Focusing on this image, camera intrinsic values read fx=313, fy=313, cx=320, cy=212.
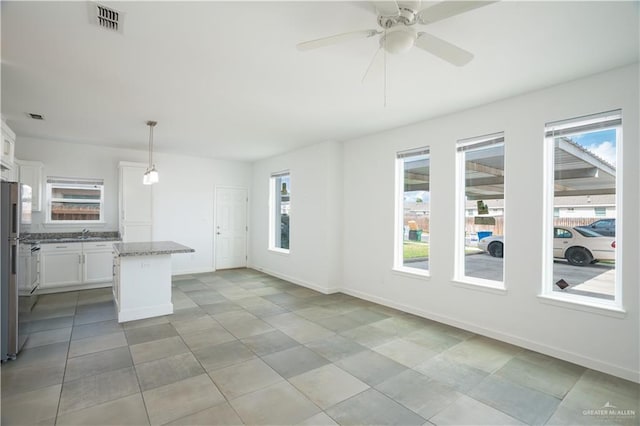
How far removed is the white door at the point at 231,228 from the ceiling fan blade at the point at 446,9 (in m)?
6.80

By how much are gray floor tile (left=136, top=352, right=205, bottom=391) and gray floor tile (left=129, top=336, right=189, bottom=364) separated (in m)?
0.10

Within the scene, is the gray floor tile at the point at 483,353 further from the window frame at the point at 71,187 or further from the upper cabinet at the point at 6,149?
the window frame at the point at 71,187

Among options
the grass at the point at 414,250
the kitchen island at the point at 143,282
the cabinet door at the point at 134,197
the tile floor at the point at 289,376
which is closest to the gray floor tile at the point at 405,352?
the tile floor at the point at 289,376

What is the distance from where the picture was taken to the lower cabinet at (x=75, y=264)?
534cm

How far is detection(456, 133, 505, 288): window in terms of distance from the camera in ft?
12.5

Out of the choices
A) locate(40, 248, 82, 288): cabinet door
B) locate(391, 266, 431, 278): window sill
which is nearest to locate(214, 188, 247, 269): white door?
locate(40, 248, 82, 288): cabinet door

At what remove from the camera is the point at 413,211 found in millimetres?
4785

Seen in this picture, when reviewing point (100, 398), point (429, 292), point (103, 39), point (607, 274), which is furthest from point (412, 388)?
point (103, 39)

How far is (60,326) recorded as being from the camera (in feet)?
13.0

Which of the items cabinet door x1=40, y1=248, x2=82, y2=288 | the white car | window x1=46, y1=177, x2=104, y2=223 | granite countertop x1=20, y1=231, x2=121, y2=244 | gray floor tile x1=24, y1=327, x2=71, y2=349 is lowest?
gray floor tile x1=24, y1=327, x2=71, y2=349

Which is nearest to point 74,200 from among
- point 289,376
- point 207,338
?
point 207,338

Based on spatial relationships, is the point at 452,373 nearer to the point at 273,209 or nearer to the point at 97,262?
the point at 273,209

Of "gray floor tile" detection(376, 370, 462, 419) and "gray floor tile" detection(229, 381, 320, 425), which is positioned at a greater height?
"gray floor tile" detection(229, 381, 320, 425)

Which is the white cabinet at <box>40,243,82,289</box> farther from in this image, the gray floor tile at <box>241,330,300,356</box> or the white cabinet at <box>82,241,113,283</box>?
the gray floor tile at <box>241,330,300,356</box>
